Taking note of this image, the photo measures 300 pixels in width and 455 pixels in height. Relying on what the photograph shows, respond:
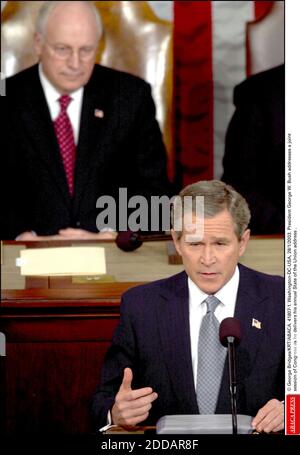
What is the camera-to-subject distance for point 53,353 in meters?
2.46

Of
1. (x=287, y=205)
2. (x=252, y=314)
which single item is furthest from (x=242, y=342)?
(x=287, y=205)

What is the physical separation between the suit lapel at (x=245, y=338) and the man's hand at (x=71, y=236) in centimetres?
85

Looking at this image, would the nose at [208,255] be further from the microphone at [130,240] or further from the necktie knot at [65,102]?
the necktie knot at [65,102]

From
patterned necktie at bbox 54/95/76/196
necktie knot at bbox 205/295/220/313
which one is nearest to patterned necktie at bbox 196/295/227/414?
necktie knot at bbox 205/295/220/313

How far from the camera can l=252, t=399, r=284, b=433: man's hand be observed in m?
2.01

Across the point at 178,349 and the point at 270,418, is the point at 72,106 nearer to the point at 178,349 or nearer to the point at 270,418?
the point at 178,349

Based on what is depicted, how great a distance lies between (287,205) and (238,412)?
36 centimetres

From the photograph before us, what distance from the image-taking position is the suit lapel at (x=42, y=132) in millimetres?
3016

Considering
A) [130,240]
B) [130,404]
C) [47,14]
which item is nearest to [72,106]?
[47,14]

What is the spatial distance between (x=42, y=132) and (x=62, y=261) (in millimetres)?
471

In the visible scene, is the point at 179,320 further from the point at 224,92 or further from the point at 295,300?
the point at 224,92

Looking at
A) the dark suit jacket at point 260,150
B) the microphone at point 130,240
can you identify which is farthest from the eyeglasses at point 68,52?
the microphone at point 130,240

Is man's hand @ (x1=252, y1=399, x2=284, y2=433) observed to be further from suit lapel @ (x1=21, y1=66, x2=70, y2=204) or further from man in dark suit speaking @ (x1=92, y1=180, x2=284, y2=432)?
suit lapel @ (x1=21, y1=66, x2=70, y2=204)

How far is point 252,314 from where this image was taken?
7.00 ft
